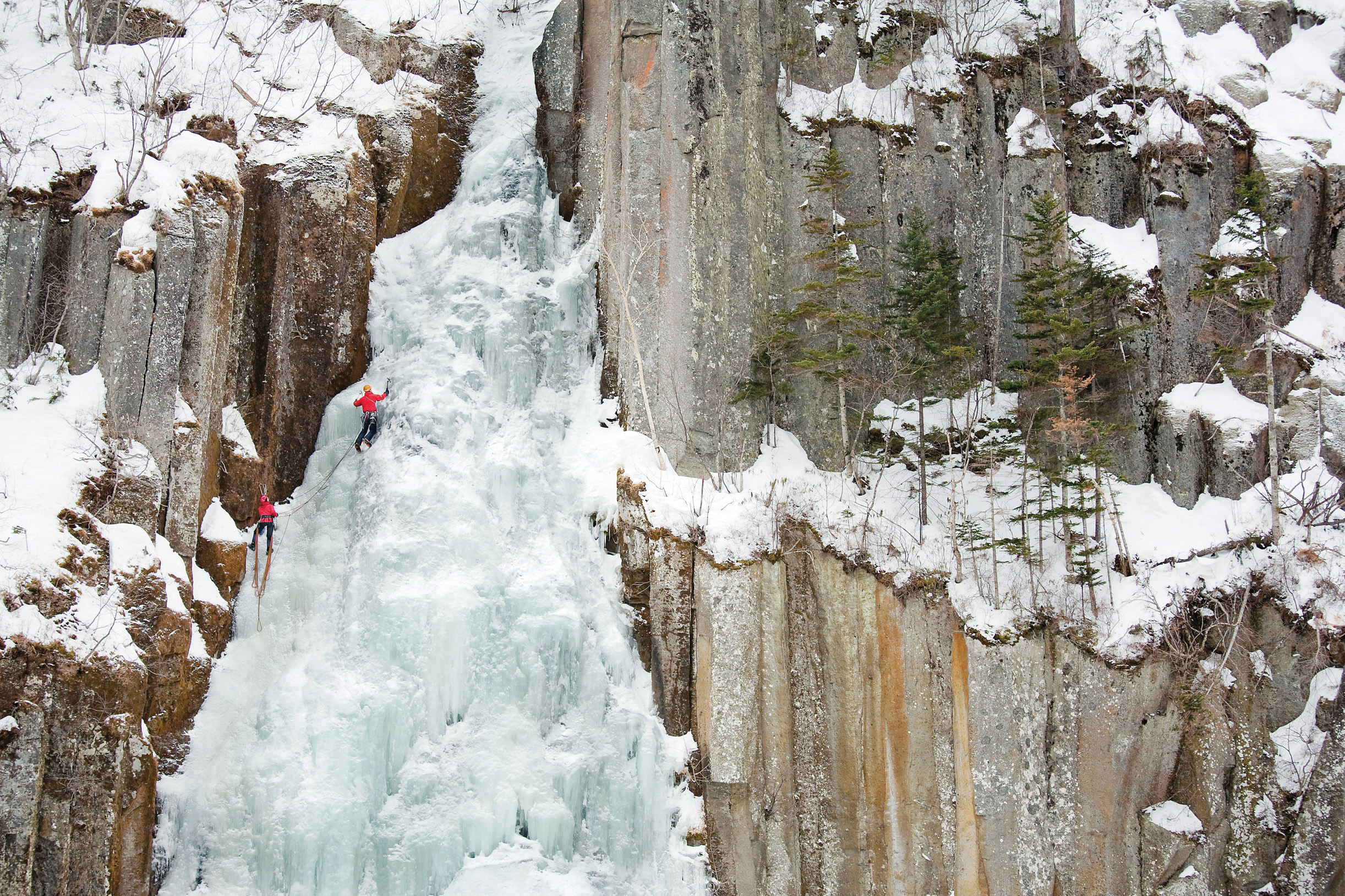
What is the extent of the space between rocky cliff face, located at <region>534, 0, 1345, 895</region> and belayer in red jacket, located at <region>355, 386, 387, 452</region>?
13.1 ft

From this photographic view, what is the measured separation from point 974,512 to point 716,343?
5.54 meters

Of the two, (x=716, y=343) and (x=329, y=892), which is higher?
(x=716, y=343)

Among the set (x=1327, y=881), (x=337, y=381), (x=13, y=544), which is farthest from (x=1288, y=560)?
(x=13, y=544)

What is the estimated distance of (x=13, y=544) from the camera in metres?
11.8

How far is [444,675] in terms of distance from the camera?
14.0 m

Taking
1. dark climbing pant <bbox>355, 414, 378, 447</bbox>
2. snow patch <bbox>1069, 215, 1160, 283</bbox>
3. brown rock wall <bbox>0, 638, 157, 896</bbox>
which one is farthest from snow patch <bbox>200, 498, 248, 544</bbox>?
snow patch <bbox>1069, 215, 1160, 283</bbox>

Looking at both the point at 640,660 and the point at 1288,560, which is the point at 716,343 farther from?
the point at 1288,560

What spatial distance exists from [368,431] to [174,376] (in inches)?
122

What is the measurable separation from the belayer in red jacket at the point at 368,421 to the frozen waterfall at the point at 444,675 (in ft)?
0.69

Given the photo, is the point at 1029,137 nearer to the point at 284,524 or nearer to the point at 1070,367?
the point at 1070,367

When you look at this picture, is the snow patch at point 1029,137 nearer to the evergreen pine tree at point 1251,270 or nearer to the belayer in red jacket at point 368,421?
the evergreen pine tree at point 1251,270

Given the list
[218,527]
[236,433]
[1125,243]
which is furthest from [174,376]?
[1125,243]

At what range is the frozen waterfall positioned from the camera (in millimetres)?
12859

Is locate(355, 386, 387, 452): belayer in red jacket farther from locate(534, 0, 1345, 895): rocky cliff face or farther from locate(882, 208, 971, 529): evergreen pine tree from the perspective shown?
locate(882, 208, 971, 529): evergreen pine tree
